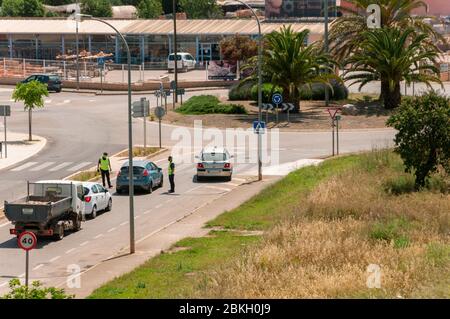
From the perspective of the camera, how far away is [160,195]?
1694 inches

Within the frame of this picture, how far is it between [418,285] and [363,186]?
57.9 feet

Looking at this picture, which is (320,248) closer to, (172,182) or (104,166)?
(172,182)

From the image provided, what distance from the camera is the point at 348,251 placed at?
24.8 meters

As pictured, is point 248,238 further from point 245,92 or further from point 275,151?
point 245,92

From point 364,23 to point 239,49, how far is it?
69.5 feet

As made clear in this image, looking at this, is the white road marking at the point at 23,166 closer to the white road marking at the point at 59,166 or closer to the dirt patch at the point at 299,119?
the white road marking at the point at 59,166

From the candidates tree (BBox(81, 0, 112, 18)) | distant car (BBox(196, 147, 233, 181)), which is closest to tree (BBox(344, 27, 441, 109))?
distant car (BBox(196, 147, 233, 181))

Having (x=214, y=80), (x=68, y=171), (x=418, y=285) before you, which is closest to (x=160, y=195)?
(x=68, y=171)

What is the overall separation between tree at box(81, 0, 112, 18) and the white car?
107m

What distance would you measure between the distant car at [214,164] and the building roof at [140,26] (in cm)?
5462

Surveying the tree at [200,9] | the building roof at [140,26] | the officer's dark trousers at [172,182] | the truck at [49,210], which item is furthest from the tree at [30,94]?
the tree at [200,9]

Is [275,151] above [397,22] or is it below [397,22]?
below

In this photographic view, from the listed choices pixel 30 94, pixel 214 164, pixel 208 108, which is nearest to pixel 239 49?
pixel 208 108

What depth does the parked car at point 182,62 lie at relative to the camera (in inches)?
3930
